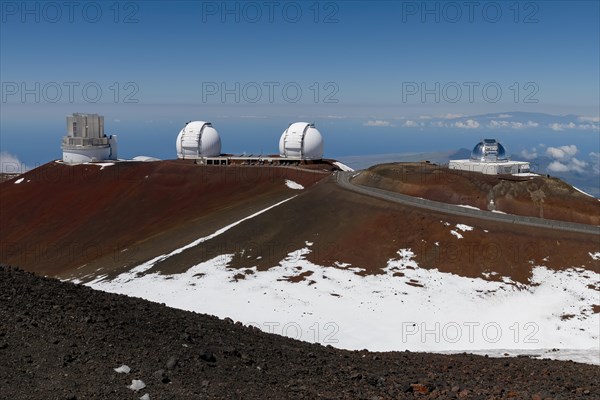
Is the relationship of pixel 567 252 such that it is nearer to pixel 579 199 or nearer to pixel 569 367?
pixel 579 199

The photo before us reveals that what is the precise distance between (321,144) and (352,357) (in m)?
52.8

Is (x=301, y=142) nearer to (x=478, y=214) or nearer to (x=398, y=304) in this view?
(x=478, y=214)

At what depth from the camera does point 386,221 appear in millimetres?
38688

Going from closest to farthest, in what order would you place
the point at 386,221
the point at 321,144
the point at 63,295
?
the point at 63,295
the point at 386,221
the point at 321,144

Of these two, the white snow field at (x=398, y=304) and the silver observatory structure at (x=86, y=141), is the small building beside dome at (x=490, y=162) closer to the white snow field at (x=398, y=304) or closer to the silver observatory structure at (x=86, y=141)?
the white snow field at (x=398, y=304)

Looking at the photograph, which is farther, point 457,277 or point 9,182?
point 9,182

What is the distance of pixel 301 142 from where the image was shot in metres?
65.8

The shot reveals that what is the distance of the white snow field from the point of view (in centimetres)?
2673

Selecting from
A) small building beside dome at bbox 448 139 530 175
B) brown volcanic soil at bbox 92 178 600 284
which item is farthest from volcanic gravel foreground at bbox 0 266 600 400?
small building beside dome at bbox 448 139 530 175

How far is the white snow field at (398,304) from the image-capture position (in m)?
26.7

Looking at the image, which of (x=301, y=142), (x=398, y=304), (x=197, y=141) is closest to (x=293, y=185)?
(x=301, y=142)

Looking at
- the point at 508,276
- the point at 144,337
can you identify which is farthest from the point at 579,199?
the point at 144,337

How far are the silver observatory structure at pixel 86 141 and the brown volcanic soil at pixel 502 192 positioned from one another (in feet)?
129

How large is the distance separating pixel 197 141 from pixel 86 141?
47.7 feet
